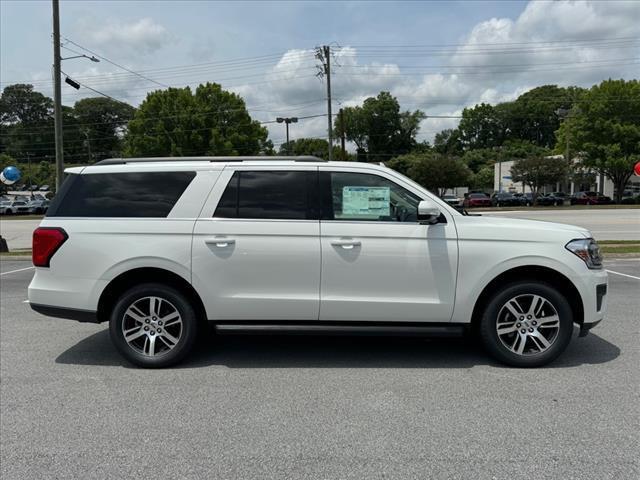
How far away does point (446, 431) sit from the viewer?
144 inches

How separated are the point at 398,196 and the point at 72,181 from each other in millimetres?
3047

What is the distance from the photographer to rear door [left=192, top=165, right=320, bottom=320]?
477 centimetres

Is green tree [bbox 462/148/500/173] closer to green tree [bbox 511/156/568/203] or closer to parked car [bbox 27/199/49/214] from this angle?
green tree [bbox 511/156/568/203]

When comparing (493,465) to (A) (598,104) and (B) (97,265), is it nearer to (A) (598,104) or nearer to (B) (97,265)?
(B) (97,265)

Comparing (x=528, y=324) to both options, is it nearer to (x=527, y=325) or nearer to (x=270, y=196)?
(x=527, y=325)

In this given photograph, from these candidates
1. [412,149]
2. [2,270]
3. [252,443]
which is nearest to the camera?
[252,443]

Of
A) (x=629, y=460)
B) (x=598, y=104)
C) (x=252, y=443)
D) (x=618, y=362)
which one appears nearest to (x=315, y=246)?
(x=252, y=443)

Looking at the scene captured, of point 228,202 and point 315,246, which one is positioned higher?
point 228,202

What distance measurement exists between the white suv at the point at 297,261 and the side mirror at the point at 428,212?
0.05 ft

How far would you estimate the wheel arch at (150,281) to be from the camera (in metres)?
4.93

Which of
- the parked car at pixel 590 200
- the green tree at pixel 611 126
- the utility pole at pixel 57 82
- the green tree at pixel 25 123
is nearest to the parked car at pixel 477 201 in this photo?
the parked car at pixel 590 200

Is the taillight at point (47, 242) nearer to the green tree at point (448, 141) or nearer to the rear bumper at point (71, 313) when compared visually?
the rear bumper at point (71, 313)

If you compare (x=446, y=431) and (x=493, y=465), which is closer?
(x=493, y=465)

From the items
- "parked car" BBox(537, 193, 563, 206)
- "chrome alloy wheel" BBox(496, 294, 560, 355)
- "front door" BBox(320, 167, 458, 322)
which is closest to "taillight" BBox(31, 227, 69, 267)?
"front door" BBox(320, 167, 458, 322)
